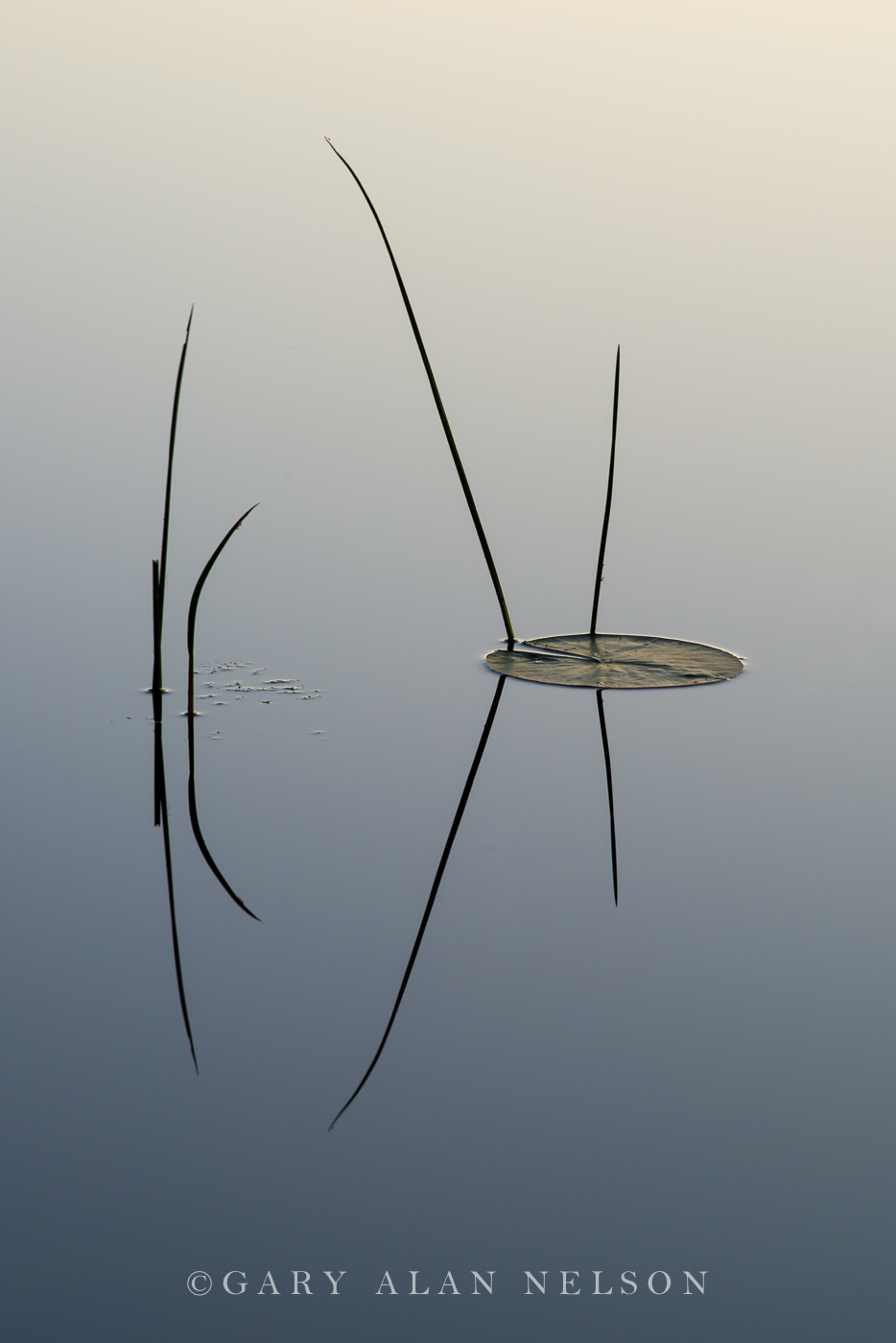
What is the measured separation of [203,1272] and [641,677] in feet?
8.52

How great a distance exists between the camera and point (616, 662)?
408 cm

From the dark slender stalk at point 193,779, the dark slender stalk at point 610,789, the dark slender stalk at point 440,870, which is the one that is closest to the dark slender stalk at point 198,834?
the dark slender stalk at point 193,779

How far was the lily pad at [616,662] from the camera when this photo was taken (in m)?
3.92

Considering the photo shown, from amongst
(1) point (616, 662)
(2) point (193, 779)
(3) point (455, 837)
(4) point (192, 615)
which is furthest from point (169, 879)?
(1) point (616, 662)

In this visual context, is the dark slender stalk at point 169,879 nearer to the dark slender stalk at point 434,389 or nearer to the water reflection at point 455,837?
the water reflection at point 455,837

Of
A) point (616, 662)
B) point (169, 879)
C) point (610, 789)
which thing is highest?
point (616, 662)

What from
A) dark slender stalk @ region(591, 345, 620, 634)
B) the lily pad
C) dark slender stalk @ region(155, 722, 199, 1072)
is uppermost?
dark slender stalk @ region(591, 345, 620, 634)

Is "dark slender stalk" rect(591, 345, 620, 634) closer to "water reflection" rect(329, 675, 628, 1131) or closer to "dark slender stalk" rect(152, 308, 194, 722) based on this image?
"water reflection" rect(329, 675, 628, 1131)

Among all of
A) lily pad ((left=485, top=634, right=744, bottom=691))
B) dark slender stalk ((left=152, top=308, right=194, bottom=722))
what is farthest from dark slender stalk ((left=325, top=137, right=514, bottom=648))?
dark slender stalk ((left=152, top=308, right=194, bottom=722))

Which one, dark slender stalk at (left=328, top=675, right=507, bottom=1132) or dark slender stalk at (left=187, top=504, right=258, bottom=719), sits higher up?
dark slender stalk at (left=187, top=504, right=258, bottom=719)

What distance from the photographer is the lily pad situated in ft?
12.9

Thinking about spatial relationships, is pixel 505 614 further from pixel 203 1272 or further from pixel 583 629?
pixel 203 1272

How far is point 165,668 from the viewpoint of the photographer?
4.08 m

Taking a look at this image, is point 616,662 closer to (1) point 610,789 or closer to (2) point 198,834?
(1) point 610,789
